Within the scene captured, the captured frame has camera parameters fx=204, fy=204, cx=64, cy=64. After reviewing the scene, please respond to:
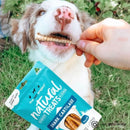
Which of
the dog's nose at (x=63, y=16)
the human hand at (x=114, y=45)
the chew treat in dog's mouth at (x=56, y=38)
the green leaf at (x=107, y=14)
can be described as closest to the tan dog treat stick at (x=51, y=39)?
the chew treat in dog's mouth at (x=56, y=38)

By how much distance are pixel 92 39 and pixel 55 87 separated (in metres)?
0.45

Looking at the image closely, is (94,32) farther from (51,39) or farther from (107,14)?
(107,14)

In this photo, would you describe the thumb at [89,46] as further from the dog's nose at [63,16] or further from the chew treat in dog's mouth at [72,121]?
the chew treat in dog's mouth at [72,121]

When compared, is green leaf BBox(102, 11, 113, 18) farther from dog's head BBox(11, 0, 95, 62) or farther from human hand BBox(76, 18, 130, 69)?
human hand BBox(76, 18, 130, 69)

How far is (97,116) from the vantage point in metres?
1.63

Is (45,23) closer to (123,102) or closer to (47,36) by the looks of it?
(47,36)

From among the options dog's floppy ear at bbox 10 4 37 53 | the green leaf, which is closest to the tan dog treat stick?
dog's floppy ear at bbox 10 4 37 53

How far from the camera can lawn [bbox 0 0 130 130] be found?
7.79 feet

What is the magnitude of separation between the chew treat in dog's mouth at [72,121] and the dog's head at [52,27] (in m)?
0.48

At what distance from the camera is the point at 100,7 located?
2.81 metres

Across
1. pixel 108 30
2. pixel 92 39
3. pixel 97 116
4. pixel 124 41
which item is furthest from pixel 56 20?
pixel 97 116

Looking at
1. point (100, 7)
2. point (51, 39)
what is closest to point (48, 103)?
point (51, 39)

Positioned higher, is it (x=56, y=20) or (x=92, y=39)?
(x=56, y=20)

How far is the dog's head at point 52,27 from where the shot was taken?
150 cm
